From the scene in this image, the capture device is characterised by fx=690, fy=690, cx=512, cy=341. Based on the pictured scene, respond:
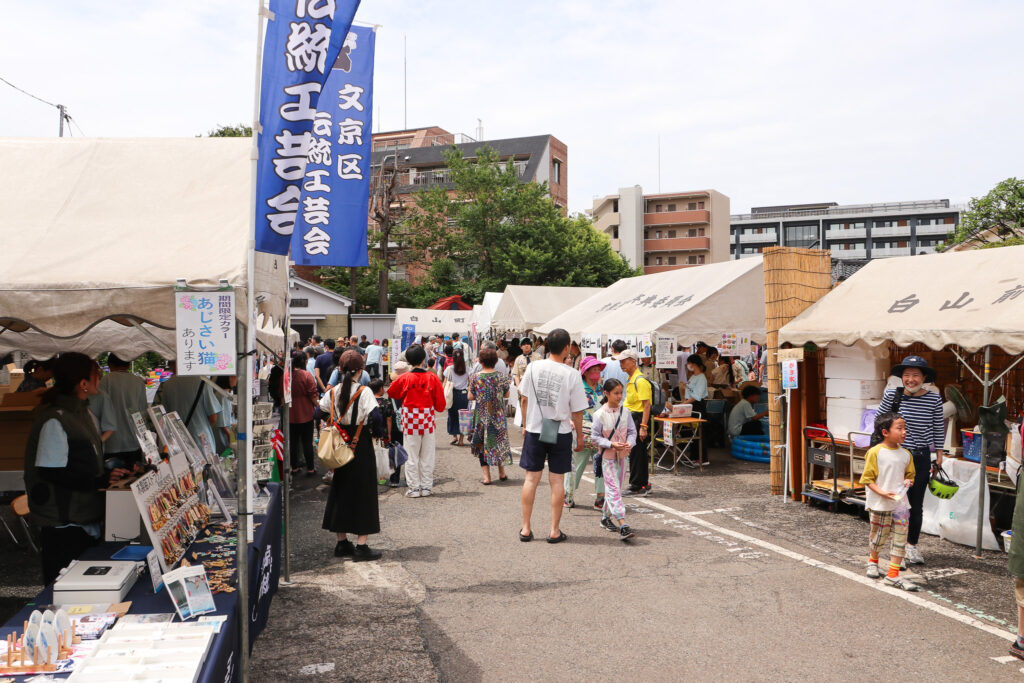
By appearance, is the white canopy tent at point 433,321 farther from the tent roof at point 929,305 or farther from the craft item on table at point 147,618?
the craft item on table at point 147,618

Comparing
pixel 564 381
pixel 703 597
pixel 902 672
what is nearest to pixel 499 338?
pixel 564 381

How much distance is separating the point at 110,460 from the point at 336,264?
2575 mm

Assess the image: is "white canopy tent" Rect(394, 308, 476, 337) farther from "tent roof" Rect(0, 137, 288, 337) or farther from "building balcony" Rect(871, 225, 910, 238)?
"building balcony" Rect(871, 225, 910, 238)

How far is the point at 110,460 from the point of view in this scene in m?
5.89

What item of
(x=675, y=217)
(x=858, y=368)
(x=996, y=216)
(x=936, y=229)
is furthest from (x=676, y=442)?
(x=936, y=229)

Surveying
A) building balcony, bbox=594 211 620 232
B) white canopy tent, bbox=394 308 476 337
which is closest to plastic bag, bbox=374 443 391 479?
white canopy tent, bbox=394 308 476 337

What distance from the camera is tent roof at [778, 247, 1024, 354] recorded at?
631cm

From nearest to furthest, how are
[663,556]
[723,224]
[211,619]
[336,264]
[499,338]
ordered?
1. [211,619]
2. [336,264]
3. [663,556]
4. [499,338]
5. [723,224]

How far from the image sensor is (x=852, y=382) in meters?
7.96

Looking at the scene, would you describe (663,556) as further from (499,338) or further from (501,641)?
(499,338)

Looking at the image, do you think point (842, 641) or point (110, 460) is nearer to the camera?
point (842, 641)

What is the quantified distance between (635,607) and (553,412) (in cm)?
196

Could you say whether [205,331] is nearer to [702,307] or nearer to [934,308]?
[934,308]

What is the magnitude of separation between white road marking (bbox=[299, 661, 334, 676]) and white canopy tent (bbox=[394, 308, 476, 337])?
773 inches
